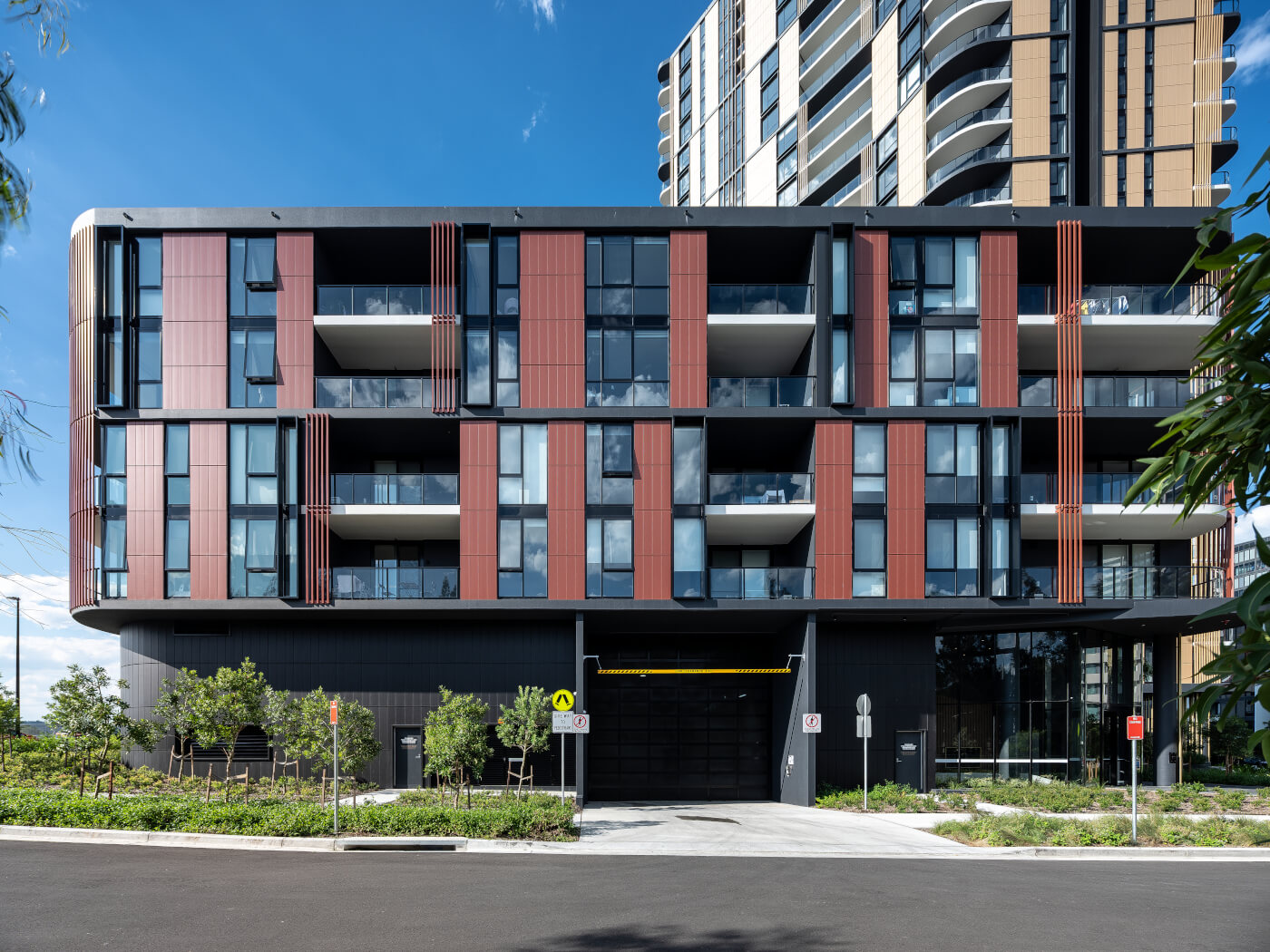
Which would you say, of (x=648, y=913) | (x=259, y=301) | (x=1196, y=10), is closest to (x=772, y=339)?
(x=259, y=301)

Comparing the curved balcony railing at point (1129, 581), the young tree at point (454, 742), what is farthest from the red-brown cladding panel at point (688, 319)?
the curved balcony railing at point (1129, 581)

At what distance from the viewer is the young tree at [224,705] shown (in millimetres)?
22312

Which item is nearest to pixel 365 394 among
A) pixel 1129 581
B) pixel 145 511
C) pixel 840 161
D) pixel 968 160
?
pixel 145 511

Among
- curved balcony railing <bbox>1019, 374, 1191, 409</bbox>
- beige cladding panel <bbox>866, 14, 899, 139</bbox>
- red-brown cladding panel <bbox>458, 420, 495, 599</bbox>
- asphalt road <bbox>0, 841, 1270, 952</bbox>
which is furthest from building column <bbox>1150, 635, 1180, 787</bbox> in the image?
beige cladding panel <bbox>866, 14, 899, 139</bbox>

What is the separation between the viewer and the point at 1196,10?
49562 millimetres

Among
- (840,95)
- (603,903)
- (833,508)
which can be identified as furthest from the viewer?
(840,95)

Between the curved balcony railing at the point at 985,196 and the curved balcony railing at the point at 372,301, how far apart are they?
32872 millimetres

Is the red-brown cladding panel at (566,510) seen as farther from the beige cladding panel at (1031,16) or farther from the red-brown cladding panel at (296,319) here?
the beige cladding panel at (1031,16)

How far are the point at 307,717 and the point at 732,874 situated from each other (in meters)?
11.7

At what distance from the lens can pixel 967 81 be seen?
49906mm

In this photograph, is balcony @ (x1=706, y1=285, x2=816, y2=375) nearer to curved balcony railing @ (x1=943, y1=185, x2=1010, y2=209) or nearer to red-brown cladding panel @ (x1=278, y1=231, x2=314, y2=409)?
red-brown cladding panel @ (x1=278, y1=231, x2=314, y2=409)

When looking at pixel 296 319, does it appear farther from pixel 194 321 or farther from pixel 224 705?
pixel 224 705

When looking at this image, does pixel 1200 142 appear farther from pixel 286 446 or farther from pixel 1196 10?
pixel 286 446

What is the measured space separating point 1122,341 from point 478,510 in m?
22.9
